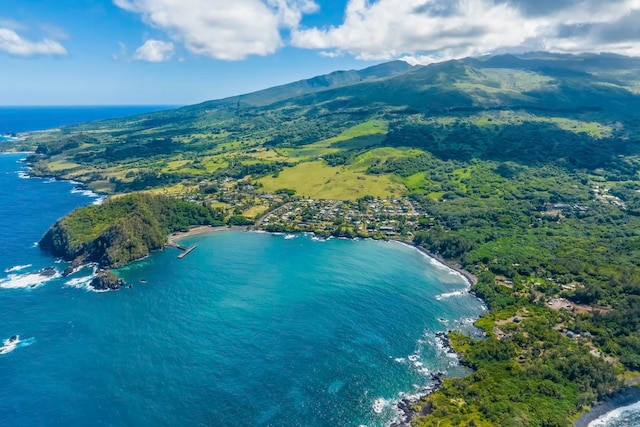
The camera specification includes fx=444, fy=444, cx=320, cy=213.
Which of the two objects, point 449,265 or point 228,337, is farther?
point 449,265

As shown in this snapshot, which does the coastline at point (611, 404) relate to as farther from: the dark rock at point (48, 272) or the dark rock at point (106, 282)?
the dark rock at point (48, 272)

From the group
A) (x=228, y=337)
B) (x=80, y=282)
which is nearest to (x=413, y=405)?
(x=228, y=337)

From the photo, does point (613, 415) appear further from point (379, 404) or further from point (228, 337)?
point (228, 337)

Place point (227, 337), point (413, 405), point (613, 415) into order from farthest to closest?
1. point (227, 337)
2. point (413, 405)
3. point (613, 415)

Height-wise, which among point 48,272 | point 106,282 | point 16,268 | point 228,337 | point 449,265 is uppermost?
point 16,268

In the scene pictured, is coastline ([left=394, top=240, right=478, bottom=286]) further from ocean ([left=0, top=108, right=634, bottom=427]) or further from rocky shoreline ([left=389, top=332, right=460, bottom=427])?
rocky shoreline ([left=389, top=332, right=460, bottom=427])

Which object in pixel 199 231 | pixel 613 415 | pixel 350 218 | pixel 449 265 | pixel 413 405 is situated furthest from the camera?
pixel 350 218

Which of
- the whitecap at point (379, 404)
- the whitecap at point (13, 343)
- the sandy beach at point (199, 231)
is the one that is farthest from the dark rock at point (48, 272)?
the whitecap at point (379, 404)
